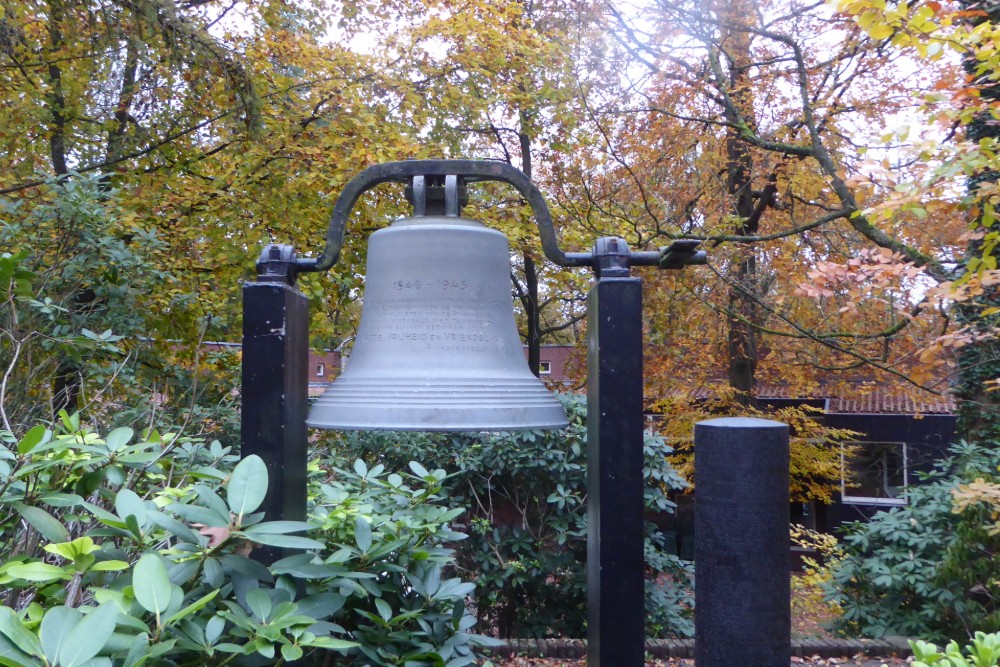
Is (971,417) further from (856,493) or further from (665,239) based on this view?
(856,493)

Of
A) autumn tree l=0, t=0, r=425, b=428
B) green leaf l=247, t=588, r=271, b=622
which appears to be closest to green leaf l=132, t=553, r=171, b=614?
green leaf l=247, t=588, r=271, b=622

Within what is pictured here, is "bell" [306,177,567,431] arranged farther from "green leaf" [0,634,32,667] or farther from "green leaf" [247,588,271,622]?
"green leaf" [0,634,32,667]

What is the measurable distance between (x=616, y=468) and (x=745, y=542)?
863 millimetres

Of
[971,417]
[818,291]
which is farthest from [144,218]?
[971,417]

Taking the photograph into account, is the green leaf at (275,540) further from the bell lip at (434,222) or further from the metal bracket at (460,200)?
the bell lip at (434,222)

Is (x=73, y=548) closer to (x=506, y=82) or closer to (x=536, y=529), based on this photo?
(x=536, y=529)

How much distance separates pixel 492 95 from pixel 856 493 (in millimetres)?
13896

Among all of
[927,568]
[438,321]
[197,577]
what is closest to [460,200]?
[438,321]

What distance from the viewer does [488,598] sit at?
18.0 feet

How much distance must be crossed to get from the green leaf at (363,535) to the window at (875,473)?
16071mm

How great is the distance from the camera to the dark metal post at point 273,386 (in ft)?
6.95

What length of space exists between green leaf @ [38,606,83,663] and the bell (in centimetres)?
89

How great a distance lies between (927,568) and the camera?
18.4ft

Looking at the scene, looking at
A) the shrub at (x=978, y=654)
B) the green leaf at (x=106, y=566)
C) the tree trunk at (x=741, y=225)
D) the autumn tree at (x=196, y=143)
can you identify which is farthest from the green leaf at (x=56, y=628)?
the tree trunk at (x=741, y=225)
